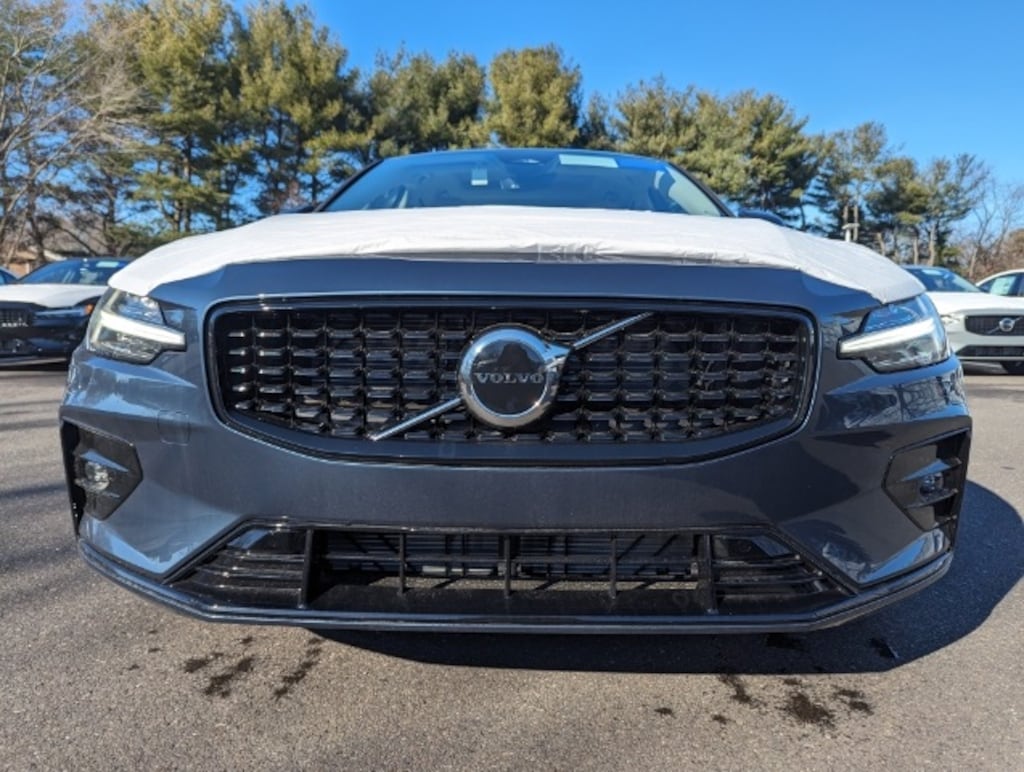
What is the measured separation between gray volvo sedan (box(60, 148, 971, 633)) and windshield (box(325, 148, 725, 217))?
44.8 inches

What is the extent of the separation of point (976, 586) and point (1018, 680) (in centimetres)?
66

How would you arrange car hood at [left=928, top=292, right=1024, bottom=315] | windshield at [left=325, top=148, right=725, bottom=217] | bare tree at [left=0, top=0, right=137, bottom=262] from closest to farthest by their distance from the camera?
windshield at [left=325, top=148, right=725, bottom=217] → car hood at [left=928, top=292, right=1024, bottom=315] → bare tree at [left=0, top=0, right=137, bottom=262]

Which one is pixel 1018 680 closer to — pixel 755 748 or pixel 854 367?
pixel 755 748

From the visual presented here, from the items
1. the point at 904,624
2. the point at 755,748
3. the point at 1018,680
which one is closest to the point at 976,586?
the point at 904,624

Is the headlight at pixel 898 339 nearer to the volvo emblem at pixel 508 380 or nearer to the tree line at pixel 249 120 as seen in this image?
the volvo emblem at pixel 508 380

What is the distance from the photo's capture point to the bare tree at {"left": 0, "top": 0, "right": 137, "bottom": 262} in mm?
20984

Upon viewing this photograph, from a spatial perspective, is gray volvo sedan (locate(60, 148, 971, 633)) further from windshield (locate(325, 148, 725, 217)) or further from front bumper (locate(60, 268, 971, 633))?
windshield (locate(325, 148, 725, 217))

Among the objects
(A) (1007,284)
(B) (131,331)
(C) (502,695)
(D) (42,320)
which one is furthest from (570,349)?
(A) (1007,284)

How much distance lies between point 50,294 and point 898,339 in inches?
345

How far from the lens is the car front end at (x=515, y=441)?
5.15 ft

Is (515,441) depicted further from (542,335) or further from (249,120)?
(249,120)

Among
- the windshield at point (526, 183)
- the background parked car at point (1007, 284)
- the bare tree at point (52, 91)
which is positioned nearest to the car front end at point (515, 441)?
the windshield at point (526, 183)

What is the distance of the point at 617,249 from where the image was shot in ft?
5.40

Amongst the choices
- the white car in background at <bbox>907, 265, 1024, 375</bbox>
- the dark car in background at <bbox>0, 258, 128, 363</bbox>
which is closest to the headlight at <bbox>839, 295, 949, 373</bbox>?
the dark car in background at <bbox>0, 258, 128, 363</bbox>
